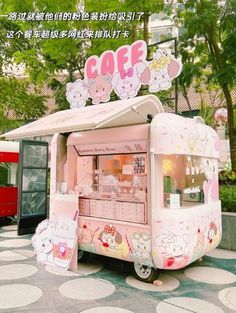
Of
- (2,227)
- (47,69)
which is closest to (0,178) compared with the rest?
(2,227)

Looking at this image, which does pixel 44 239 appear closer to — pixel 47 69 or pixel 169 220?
pixel 169 220

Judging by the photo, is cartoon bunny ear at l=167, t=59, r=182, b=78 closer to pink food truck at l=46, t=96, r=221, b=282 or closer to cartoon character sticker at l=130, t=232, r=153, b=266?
pink food truck at l=46, t=96, r=221, b=282

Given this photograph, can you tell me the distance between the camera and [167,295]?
443 cm

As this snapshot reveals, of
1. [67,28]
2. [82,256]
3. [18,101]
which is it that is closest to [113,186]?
[82,256]

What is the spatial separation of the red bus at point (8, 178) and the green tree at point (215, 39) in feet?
19.0

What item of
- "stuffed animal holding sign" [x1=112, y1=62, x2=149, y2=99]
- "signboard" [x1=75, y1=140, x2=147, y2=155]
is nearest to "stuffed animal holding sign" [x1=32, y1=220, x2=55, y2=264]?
"signboard" [x1=75, y1=140, x2=147, y2=155]

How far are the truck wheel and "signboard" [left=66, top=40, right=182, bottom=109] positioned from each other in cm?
332

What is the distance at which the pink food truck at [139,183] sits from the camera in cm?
469

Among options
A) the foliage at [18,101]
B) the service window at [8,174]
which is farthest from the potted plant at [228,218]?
the foliage at [18,101]

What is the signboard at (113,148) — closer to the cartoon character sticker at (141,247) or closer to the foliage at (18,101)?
the cartoon character sticker at (141,247)

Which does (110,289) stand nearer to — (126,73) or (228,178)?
(126,73)

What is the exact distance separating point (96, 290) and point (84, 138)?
2669mm

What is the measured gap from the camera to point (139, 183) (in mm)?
5312

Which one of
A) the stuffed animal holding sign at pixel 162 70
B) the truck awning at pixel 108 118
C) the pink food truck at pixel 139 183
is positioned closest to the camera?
the truck awning at pixel 108 118
